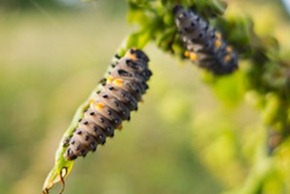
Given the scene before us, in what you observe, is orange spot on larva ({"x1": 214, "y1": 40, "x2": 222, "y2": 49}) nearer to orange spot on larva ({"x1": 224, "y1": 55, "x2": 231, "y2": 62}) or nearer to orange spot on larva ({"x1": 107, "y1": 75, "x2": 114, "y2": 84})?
orange spot on larva ({"x1": 224, "y1": 55, "x2": 231, "y2": 62})

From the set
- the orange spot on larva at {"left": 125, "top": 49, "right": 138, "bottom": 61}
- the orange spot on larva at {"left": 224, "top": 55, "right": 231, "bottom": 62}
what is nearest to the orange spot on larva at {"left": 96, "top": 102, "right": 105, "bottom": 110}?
the orange spot on larva at {"left": 125, "top": 49, "right": 138, "bottom": 61}

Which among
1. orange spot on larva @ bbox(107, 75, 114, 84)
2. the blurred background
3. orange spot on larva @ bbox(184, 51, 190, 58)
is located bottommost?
orange spot on larva @ bbox(107, 75, 114, 84)

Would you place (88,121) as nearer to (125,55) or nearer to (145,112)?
(125,55)

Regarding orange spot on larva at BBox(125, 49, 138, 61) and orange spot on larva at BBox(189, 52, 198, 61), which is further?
orange spot on larva at BBox(189, 52, 198, 61)

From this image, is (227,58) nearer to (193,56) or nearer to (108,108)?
(193,56)

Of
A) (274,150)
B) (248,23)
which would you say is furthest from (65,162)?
(274,150)

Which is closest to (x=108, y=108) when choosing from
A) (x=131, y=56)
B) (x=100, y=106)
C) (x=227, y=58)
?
(x=100, y=106)

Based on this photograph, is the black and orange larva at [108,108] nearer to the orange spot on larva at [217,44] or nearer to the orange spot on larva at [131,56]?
the orange spot on larva at [131,56]
